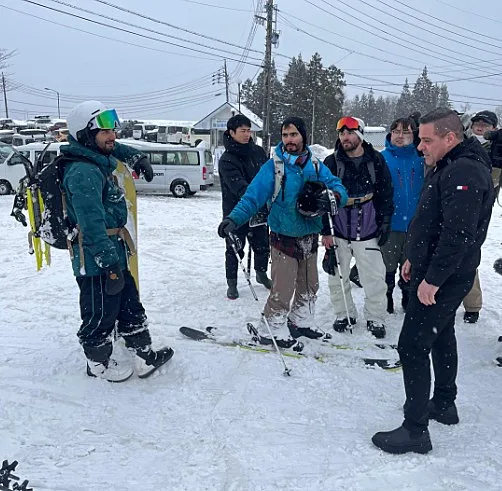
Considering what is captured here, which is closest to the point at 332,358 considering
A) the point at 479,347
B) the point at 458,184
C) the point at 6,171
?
the point at 479,347

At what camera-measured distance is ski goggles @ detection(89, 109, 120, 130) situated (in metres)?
3.33

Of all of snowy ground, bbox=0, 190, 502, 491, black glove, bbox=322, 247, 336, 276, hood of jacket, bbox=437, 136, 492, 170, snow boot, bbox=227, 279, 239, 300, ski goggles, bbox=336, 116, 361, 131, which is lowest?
snowy ground, bbox=0, 190, 502, 491

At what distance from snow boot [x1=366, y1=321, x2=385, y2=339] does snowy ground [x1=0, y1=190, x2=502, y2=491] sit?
0.12m

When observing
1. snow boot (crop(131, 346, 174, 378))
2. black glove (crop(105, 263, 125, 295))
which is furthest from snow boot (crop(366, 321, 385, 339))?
black glove (crop(105, 263, 125, 295))

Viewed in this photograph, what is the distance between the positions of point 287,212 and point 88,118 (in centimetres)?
175

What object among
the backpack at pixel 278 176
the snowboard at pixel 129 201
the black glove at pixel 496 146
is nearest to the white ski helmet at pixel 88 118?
the snowboard at pixel 129 201

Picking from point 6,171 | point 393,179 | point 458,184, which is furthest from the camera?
point 6,171

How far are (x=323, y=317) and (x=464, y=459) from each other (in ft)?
8.11

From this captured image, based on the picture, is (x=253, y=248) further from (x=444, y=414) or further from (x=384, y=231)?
(x=444, y=414)

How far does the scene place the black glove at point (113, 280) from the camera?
3.36 m

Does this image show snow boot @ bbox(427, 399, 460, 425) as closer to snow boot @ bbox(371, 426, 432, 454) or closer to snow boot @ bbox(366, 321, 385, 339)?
snow boot @ bbox(371, 426, 432, 454)

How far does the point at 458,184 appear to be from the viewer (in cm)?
249

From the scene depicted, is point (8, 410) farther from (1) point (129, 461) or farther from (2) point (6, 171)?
(2) point (6, 171)

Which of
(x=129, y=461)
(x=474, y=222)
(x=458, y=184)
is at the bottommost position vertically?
(x=129, y=461)
